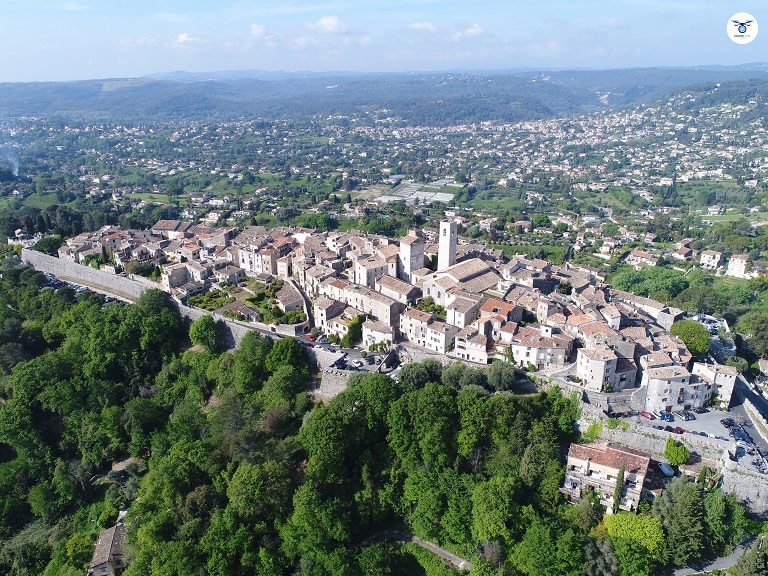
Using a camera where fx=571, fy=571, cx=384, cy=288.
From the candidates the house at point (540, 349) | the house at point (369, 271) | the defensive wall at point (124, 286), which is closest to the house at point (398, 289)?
the house at point (369, 271)

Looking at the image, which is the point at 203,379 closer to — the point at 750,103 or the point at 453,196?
the point at 453,196

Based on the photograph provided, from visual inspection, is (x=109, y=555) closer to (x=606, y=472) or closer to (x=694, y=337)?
(x=606, y=472)

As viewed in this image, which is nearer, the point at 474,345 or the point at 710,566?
the point at 710,566

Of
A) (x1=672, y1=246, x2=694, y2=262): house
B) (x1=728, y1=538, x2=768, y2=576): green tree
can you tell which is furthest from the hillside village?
(x1=672, y1=246, x2=694, y2=262): house

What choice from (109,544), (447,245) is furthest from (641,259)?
(109,544)

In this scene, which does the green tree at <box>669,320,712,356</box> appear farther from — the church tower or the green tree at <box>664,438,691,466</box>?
the church tower

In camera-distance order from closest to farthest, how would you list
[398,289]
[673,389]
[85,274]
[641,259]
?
Answer: [673,389]
[398,289]
[85,274]
[641,259]
